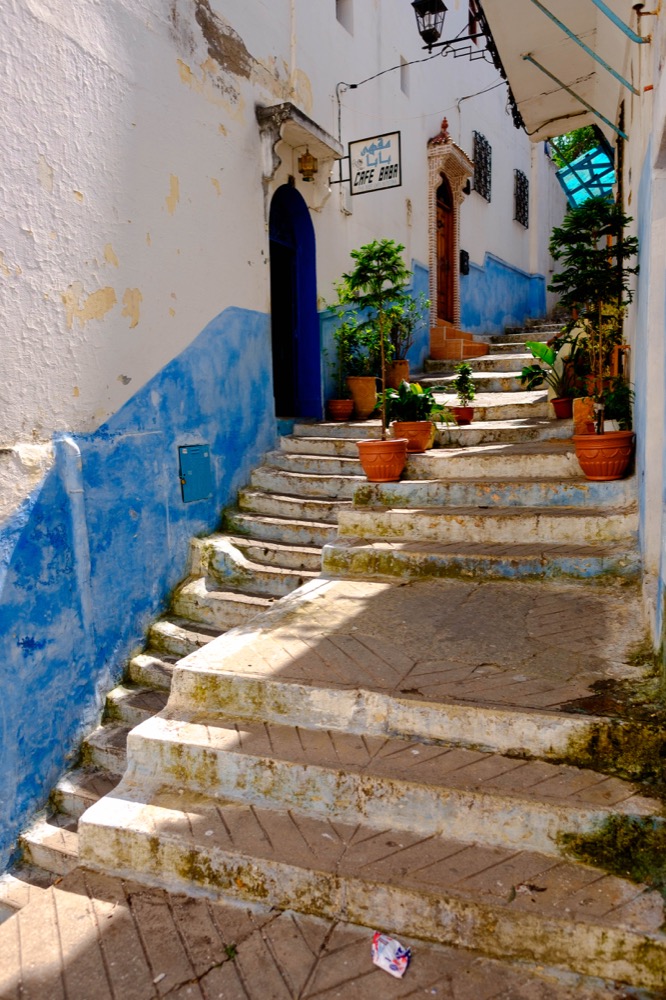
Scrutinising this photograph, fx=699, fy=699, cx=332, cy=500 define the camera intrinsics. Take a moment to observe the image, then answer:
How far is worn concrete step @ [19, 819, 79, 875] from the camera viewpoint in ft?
13.6

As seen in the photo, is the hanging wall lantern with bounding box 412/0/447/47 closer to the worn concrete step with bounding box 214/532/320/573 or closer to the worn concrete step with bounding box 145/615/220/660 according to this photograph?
the worn concrete step with bounding box 214/532/320/573

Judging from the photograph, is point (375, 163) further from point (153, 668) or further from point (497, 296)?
point (497, 296)

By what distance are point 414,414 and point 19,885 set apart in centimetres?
453

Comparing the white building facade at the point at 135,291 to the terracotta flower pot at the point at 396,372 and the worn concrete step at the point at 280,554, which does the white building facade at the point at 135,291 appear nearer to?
the worn concrete step at the point at 280,554

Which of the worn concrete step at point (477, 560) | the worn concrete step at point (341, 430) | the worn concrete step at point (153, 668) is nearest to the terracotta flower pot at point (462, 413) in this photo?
the worn concrete step at point (341, 430)

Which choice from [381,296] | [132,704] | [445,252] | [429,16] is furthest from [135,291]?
[445,252]

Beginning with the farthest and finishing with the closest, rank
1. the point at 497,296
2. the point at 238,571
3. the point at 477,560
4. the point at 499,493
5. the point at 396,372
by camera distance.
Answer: the point at 497,296 → the point at 396,372 → the point at 238,571 → the point at 499,493 → the point at 477,560

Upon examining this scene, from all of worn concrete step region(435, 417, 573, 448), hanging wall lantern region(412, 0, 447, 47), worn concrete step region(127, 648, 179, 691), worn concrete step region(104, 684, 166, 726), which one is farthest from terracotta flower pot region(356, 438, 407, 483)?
hanging wall lantern region(412, 0, 447, 47)

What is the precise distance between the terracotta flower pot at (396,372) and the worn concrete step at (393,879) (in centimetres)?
711

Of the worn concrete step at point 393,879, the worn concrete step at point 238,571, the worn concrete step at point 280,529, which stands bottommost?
the worn concrete step at point 393,879

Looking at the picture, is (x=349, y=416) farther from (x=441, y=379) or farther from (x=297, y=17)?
(x=297, y=17)

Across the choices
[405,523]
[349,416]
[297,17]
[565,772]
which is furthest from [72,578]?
[297,17]

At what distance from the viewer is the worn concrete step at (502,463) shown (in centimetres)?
529

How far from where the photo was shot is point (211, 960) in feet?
7.38
